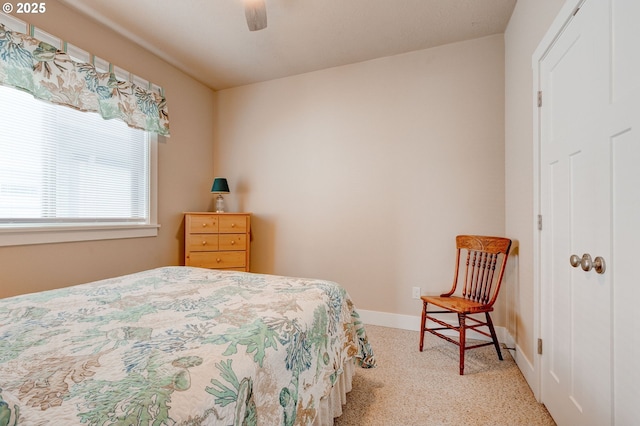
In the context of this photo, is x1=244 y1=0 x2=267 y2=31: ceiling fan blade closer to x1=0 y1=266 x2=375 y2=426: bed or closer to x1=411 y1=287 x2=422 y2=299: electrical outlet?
x1=0 y1=266 x2=375 y2=426: bed

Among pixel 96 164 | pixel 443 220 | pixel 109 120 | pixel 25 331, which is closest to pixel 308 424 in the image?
pixel 25 331

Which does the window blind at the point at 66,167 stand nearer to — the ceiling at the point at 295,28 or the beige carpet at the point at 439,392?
the ceiling at the point at 295,28

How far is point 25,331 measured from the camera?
937mm

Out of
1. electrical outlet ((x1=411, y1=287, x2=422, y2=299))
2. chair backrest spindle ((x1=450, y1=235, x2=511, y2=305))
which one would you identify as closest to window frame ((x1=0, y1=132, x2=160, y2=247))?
electrical outlet ((x1=411, y1=287, x2=422, y2=299))

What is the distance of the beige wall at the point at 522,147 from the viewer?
1.76 m

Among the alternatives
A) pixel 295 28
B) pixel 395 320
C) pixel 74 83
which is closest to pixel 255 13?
pixel 295 28

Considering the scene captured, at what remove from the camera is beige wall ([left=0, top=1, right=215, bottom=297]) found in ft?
6.38

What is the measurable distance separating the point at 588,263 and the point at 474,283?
4.28 ft

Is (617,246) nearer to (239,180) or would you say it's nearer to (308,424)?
(308,424)

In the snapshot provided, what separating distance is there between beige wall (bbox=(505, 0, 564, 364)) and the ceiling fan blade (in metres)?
1.59

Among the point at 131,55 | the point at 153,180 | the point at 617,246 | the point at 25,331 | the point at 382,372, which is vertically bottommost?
the point at 382,372

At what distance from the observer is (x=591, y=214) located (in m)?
1.14

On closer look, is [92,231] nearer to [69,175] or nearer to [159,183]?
[69,175]

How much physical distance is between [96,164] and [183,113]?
1.09 metres
